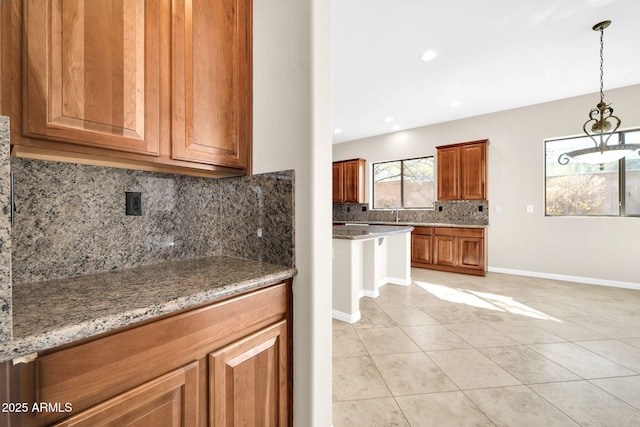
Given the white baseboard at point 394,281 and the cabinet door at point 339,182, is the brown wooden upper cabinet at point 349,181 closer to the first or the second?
the cabinet door at point 339,182

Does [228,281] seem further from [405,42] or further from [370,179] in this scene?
[370,179]

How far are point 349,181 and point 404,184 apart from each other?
4.46ft

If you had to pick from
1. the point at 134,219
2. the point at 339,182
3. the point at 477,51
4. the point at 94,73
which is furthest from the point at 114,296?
the point at 339,182

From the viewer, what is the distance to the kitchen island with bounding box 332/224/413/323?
2764 mm

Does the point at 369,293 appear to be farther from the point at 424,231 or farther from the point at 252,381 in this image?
the point at 252,381

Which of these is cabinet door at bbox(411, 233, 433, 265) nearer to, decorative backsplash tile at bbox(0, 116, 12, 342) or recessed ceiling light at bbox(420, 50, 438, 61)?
recessed ceiling light at bbox(420, 50, 438, 61)

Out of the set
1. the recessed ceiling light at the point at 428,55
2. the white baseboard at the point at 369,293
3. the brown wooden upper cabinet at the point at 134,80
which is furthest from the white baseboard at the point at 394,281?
the brown wooden upper cabinet at the point at 134,80

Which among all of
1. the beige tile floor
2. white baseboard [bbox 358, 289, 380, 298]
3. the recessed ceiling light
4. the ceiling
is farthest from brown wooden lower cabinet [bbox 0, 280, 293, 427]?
the recessed ceiling light

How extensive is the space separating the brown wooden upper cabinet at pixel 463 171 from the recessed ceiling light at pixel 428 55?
2.40 meters

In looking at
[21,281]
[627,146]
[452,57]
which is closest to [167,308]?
[21,281]

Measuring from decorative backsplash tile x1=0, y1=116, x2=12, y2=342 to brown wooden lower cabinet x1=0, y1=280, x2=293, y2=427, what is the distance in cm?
9

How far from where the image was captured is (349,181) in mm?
6645

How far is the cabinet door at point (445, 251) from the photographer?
185 inches

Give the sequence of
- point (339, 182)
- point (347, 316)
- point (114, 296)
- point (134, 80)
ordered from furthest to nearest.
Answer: point (339, 182)
point (347, 316)
point (134, 80)
point (114, 296)
